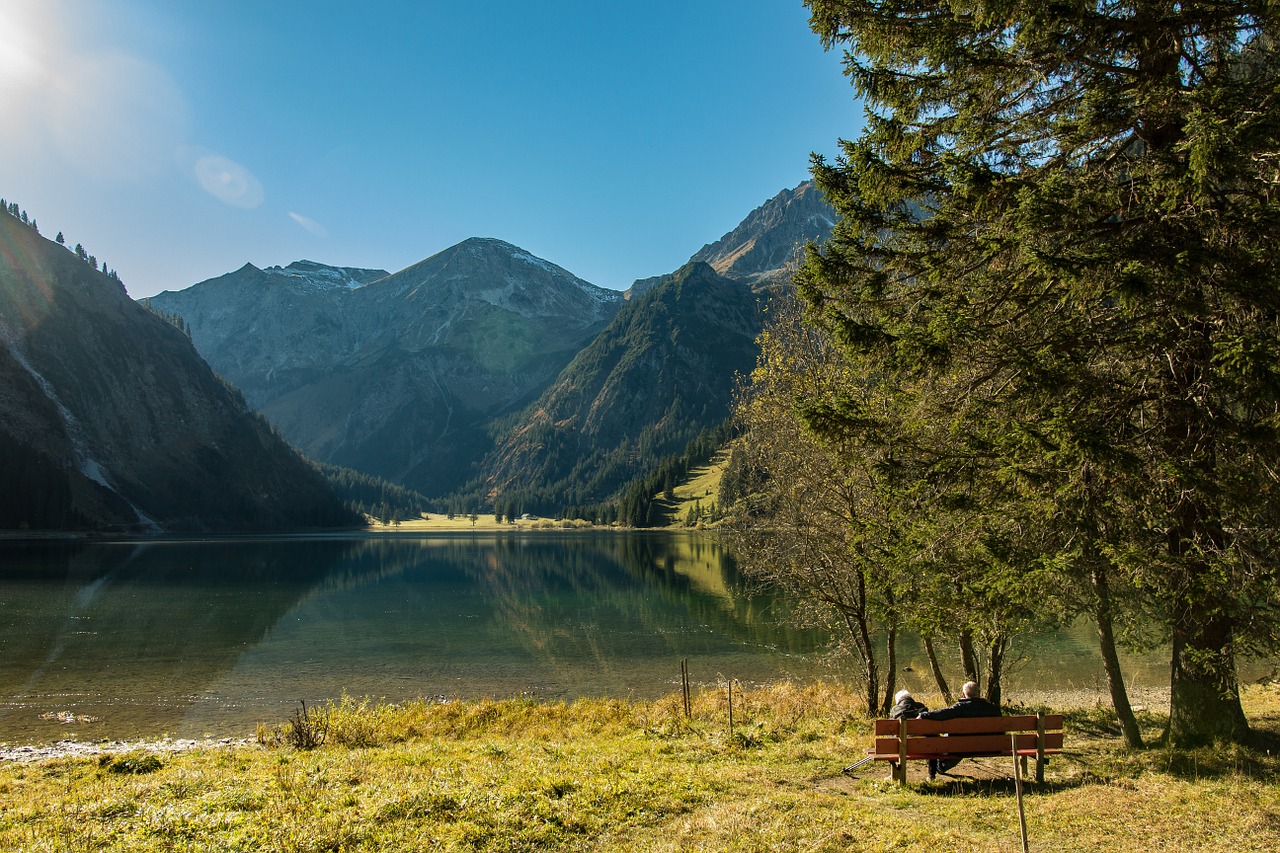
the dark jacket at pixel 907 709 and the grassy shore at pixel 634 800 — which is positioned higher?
the dark jacket at pixel 907 709

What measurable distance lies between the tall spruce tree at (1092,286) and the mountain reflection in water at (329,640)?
1681 centimetres

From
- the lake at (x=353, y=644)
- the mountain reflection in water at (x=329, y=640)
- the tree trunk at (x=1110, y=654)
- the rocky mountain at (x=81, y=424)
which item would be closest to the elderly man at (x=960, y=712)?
the tree trunk at (x=1110, y=654)

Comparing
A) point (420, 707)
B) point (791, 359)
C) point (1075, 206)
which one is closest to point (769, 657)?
point (420, 707)

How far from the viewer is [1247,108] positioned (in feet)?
29.4

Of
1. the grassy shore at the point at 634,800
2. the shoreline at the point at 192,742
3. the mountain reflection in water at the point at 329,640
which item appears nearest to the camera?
the grassy shore at the point at 634,800

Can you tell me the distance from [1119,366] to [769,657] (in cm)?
2782

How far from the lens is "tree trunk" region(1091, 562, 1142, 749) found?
35.3 feet

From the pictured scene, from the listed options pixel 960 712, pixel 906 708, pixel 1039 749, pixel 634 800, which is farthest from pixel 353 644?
pixel 1039 749

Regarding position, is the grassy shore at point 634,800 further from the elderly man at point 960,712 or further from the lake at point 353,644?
the lake at point 353,644

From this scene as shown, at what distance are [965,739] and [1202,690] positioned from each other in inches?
146

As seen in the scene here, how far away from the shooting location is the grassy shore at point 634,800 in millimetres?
8094

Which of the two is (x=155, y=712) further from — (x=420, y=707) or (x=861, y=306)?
(x=861, y=306)

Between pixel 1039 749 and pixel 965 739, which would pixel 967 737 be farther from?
pixel 1039 749

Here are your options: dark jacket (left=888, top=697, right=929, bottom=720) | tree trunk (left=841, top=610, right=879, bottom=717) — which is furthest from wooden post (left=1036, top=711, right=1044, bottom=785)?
tree trunk (left=841, top=610, right=879, bottom=717)
